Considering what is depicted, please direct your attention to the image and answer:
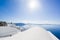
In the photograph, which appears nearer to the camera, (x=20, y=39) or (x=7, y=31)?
(x=20, y=39)

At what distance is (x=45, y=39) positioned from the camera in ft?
3.69

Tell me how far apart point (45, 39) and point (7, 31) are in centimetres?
219

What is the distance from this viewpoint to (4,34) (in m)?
2.84

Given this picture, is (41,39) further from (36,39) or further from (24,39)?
(24,39)

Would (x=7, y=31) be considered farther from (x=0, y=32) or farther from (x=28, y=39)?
(x=28, y=39)

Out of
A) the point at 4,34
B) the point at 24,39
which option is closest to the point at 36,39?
the point at 24,39

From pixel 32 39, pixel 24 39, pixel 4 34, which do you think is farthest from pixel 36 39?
pixel 4 34

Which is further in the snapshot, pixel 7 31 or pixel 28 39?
pixel 7 31

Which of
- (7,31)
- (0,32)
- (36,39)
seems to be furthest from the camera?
(7,31)

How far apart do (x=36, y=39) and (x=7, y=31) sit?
7.03 feet

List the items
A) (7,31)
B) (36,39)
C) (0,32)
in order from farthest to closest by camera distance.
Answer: (7,31)
(0,32)
(36,39)

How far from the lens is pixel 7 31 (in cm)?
305

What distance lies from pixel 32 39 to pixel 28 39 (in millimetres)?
54

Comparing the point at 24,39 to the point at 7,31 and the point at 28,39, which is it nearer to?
the point at 28,39
